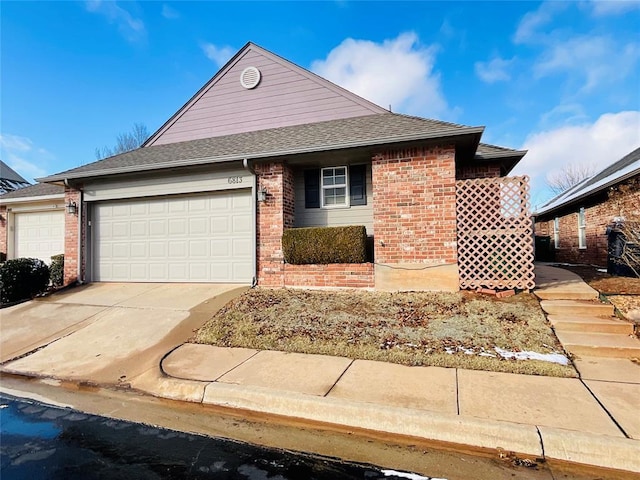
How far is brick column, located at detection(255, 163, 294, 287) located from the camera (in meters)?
8.34

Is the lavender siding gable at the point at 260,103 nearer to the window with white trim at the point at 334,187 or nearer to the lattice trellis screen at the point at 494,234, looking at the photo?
the window with white trim at the point at 334,187

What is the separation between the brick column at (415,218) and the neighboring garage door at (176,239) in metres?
3.34

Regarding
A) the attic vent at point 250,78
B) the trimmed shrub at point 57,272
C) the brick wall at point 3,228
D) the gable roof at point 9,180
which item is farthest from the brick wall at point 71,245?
the gable roof at point 9,180

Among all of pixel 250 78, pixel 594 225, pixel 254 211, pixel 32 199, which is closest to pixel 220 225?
pixel 254 211

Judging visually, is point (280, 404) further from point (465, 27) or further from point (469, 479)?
point (465, 27)

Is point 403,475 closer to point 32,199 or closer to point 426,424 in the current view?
point 426,424

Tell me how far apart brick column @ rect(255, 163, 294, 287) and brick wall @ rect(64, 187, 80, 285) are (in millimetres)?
5703

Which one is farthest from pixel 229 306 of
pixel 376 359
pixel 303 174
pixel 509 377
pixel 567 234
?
pixel 567 234

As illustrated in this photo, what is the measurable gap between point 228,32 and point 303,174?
6977 millimetres

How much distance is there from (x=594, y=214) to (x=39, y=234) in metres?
19.9

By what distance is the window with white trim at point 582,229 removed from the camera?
41.7 feet

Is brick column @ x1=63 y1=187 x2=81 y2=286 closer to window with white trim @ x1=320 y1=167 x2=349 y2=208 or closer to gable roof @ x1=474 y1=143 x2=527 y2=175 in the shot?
window with white trim @ x1=320 y1=167 x2=349 y2=208

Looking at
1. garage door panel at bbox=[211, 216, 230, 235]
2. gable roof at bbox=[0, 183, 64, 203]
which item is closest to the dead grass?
garage door panel at bbox=[211, 216, 230, 235]

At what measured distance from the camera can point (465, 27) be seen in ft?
34.0
